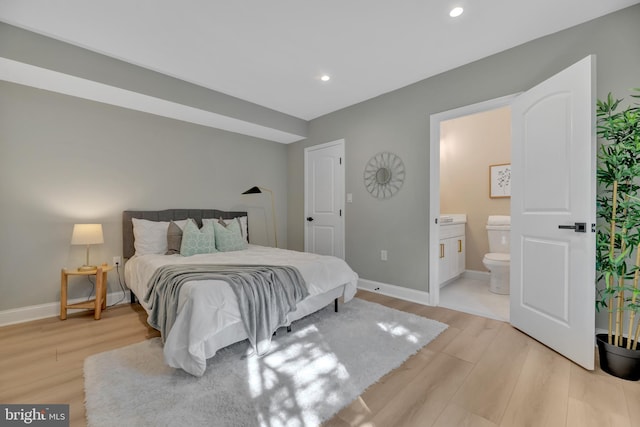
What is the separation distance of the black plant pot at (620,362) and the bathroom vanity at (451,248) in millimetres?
1593

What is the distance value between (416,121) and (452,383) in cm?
266

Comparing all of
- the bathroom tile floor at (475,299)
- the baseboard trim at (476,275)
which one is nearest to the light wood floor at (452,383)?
the bathroom tile floor at (475,299)

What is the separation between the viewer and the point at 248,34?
2316 millimetres

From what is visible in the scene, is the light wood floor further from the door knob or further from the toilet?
the toilet

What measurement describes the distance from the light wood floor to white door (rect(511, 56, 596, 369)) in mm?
235

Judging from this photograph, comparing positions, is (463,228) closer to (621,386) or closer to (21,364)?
(621,386)

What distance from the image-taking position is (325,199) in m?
4.29

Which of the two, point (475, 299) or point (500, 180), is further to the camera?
point (500, 180)

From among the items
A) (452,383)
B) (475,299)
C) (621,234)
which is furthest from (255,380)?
(475,299)

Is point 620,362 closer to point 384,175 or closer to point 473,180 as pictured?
point 384,175

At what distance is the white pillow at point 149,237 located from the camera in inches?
122

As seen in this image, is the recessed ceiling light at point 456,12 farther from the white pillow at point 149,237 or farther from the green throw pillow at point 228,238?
the white pillow at point 149,237

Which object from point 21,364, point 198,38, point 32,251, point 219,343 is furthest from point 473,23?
point 32,251

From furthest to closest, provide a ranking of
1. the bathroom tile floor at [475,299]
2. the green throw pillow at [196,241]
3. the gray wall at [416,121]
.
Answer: the green throw pillow at [196,241], the bathroom tile floor at [475,299], the gray wall at [416,121]
